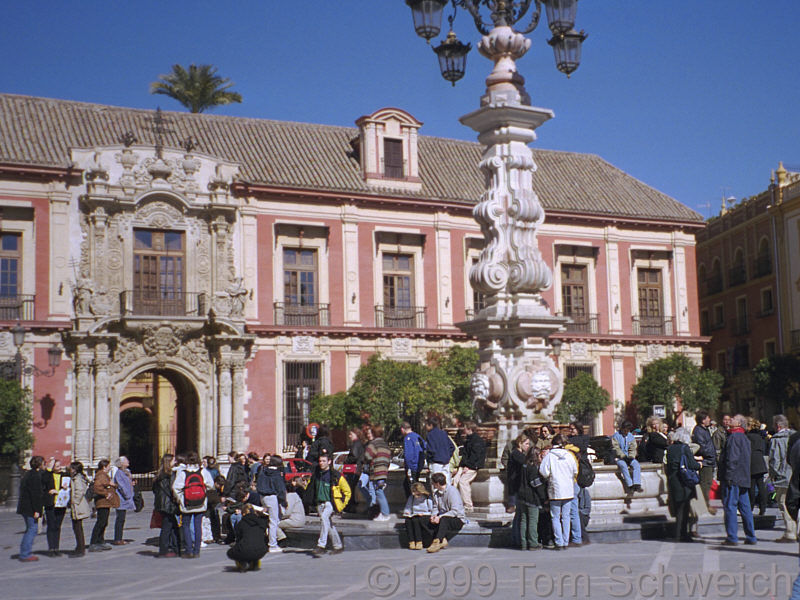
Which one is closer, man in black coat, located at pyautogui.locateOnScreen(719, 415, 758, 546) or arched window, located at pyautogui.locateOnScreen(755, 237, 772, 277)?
man in black coat, located at pyautogui.locateOnScreen(719, 415, 758, 546)

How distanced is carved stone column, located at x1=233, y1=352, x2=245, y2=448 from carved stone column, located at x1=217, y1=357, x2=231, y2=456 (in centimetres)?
18

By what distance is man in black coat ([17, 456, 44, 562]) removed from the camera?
577 inches

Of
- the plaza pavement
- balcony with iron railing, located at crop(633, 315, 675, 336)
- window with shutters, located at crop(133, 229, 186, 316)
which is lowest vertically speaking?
the plaza pavement

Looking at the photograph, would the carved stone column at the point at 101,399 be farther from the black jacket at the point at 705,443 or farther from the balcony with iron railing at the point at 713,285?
the balcony with iron railing at the point at 713,285

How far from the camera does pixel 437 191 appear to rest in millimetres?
36438

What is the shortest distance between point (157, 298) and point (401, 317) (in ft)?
26.0

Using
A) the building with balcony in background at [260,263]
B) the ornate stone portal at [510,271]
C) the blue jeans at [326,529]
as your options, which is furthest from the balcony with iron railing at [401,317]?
the blue jeans at [326,529]

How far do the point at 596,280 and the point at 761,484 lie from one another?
2397 centimetres

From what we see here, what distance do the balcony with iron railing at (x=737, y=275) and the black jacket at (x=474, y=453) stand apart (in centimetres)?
3315

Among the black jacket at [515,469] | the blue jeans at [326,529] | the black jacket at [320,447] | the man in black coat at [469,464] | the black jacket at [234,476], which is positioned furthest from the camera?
the black jacket at [320,447]

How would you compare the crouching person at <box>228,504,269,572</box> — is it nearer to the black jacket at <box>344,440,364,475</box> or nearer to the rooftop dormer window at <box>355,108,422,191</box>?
the black jacket at <box>344,440,364,475</box>

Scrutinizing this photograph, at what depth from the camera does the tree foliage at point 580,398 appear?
35.8m

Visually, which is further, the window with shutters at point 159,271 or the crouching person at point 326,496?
the window with shutters at point 159,271

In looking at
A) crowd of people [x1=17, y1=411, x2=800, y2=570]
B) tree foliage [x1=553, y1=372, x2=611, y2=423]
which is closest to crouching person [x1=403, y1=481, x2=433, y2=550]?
crowd of people [x1=17, y1=411, x2=800, y2=570]
